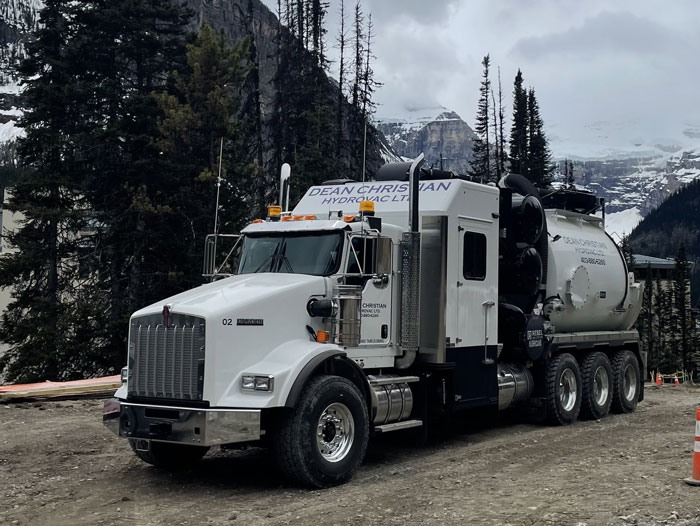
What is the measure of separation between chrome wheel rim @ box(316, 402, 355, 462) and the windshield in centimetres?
167

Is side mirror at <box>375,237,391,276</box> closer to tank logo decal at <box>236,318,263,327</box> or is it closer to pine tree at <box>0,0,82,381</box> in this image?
tank logo decal at <box>236,318,263,327</box>

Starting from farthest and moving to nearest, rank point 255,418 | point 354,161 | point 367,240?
1. point 354,161
2. point 367,240
3. point 255,418

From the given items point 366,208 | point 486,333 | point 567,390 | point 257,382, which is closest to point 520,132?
point 567,390

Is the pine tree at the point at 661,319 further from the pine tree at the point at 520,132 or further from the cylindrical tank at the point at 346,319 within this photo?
the cylindrical tank at the point at 346,319

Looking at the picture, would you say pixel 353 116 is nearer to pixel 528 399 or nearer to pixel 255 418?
pixel 528 399

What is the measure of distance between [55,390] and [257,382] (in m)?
9.11

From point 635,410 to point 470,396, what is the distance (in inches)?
269

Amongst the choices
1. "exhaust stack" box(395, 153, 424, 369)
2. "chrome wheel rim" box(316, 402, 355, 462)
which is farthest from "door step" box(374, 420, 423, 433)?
"exhaust stack" box(395, 153, 424, 369)

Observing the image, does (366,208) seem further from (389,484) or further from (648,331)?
(648,331)

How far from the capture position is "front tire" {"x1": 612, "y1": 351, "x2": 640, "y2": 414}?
16344 millimetres

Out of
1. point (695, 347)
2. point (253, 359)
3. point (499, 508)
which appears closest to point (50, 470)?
point (253, 359)

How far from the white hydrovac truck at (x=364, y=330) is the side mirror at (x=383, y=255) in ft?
0.06

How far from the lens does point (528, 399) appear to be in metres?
14.1

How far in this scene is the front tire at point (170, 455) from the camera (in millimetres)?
10133
